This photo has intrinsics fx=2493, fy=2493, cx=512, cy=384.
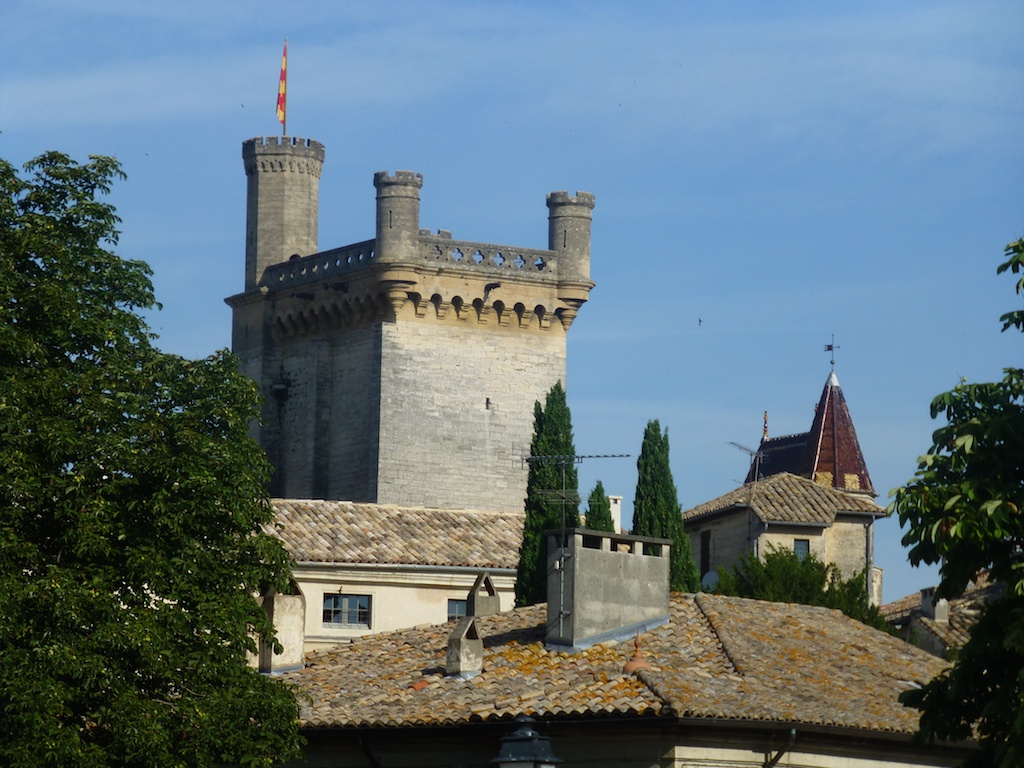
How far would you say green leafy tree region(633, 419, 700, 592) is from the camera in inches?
2507

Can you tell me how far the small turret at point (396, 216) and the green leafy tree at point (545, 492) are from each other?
8237 mm

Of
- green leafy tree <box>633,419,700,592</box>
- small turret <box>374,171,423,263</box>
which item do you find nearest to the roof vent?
green leafy tree <box>633,419,700,592</box>

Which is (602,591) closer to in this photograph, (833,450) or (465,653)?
(465,653)

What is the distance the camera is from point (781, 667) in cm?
3547

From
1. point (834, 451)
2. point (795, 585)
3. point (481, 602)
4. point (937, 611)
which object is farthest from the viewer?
point (834, 451)

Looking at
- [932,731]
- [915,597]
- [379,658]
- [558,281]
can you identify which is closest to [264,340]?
[558,281]

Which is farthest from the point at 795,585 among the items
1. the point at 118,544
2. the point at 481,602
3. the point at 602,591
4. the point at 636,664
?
the point at 118,544

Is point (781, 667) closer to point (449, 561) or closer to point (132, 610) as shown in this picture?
point (132, 610)

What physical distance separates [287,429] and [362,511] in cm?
2372

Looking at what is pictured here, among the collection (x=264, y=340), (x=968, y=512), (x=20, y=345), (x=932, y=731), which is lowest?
(x=932, y=731)

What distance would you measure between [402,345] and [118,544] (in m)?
49.6

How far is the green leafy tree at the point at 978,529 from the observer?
23750mm

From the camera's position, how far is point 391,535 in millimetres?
58562

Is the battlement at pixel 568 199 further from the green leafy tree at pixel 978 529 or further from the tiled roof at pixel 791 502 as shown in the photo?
the green leafy tree at pixel 978 529
